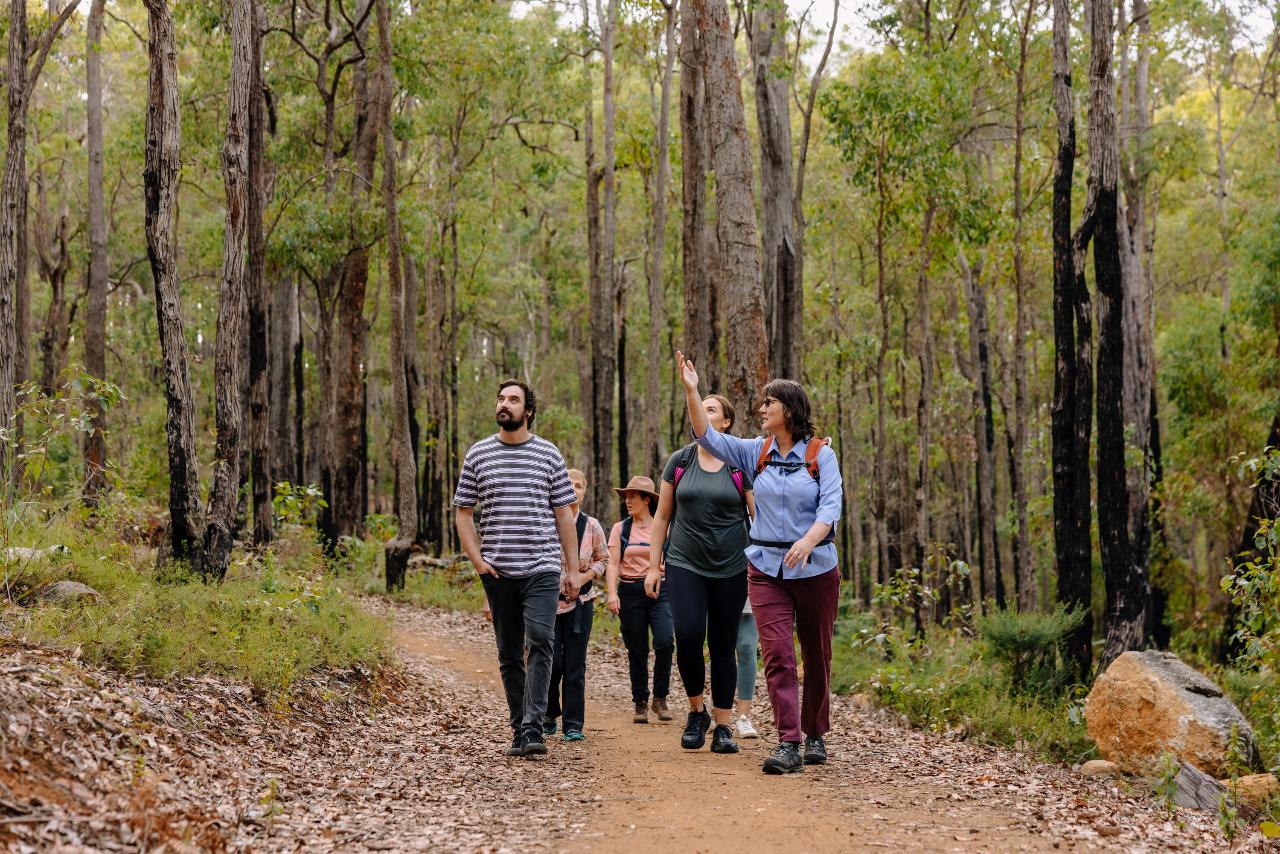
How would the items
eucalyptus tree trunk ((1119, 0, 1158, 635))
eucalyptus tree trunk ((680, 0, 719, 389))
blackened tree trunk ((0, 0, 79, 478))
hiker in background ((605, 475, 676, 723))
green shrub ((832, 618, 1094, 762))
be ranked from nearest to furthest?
hiker in background ((605, 475, 676, 723)) < green shrub ((832, 618, 1094, 762)) < blackened tree trunk ((0, 0, 79, 478)) < eucalyptus tree trunk ((680, 0, 719, 389)) < eucalyptus tree trunk ((1119, 0, 1158, 635))

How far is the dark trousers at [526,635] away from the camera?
711cm

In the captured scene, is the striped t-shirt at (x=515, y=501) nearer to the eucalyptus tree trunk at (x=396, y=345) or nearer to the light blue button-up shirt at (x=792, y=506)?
the light blue button-up shirt at (x=792, y=506)

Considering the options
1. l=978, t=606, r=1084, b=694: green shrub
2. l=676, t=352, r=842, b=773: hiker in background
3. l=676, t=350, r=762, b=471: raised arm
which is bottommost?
l=978, t=606, r=1084, b=694: green shrub

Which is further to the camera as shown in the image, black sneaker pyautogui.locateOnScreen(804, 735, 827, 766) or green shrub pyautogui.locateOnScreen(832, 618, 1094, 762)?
green shrub pyautogui.locateOnScreen(832, 618, 1094, 762)

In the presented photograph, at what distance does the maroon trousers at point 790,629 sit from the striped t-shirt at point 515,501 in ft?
4.34

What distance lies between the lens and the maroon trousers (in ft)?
22.1

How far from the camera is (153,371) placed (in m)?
38.9

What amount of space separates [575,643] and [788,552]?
84.9 inches

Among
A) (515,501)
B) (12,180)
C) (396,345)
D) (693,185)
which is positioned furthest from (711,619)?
(396,345)

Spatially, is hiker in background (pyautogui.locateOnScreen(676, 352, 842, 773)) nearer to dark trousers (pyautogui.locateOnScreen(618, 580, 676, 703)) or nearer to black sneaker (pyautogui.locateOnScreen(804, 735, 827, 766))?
black sneaker (pyautogui.locateOnScreen(804, 735, 827, 766))

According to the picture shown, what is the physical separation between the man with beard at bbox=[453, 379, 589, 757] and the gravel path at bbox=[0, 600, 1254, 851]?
541mm

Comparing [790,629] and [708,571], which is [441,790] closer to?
[708,571]

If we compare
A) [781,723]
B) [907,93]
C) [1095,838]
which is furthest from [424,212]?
[1095,838]

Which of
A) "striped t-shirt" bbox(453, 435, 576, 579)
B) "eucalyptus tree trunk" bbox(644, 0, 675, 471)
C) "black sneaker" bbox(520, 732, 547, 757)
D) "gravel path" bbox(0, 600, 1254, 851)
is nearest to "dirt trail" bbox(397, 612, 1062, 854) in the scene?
"gravel path" bbox(0, 600, 1254, 851)
